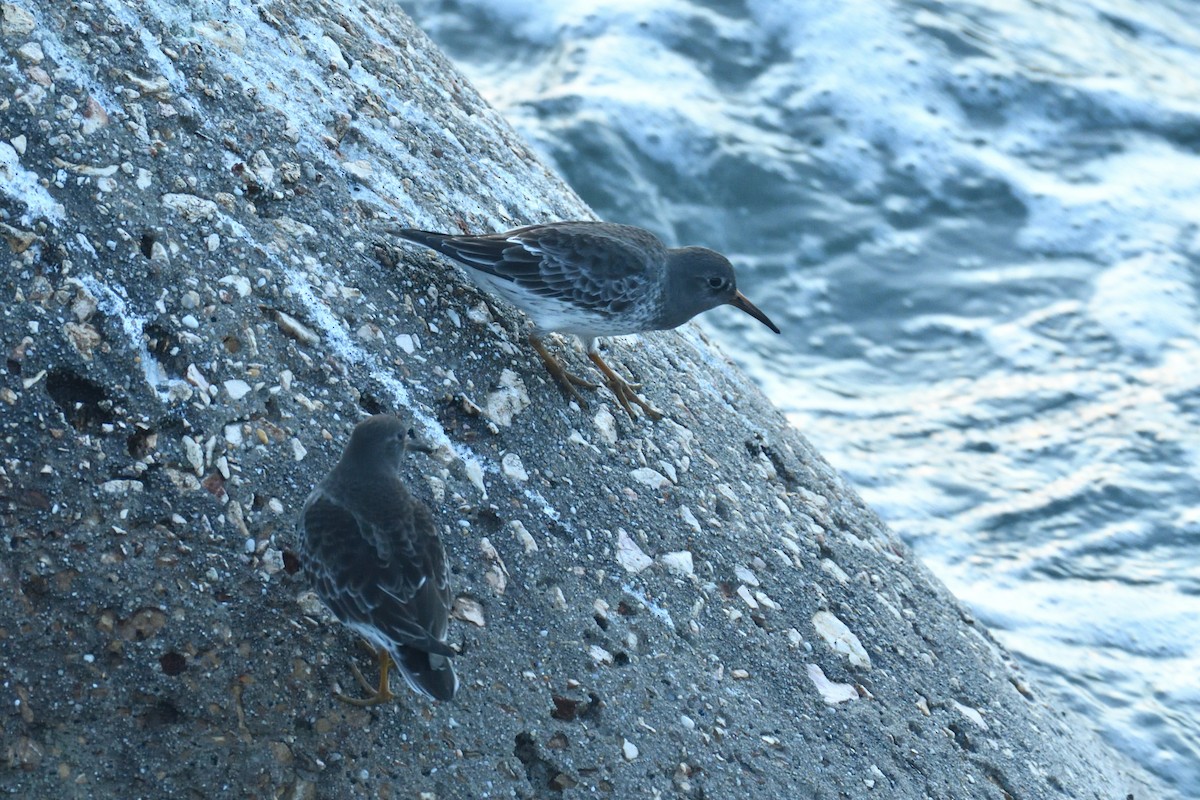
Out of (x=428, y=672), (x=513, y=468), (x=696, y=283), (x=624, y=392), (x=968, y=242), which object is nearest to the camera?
(x=428, y=672)

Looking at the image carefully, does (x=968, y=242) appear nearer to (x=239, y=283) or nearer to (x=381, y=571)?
(x=239, y=283)

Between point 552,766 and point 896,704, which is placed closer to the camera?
point 552,766

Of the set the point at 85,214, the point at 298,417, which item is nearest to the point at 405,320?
the point at 298,417

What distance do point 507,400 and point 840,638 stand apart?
1371mm

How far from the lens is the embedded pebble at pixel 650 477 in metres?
4.06

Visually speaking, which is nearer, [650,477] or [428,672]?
[428,672]

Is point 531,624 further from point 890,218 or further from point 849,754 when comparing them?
point 890,218

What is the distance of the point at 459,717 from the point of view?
3.16m

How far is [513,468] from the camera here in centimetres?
375

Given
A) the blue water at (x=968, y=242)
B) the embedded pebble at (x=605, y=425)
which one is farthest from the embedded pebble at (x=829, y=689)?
the blue water at (x=968, y=242)

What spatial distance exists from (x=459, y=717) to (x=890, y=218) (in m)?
7.38

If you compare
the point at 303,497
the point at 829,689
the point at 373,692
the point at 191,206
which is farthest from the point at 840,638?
the point at 191,206

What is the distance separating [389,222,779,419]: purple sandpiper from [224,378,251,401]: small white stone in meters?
0.85

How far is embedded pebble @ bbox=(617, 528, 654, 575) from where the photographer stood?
3744mm
